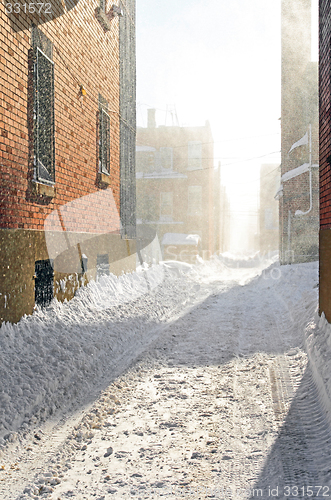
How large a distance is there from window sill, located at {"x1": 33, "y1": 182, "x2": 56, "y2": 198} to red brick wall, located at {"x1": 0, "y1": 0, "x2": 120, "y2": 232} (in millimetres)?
83

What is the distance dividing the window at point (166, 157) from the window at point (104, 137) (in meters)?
22.8

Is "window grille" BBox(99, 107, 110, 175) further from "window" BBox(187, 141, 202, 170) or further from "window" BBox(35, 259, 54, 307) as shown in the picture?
"window" BBox(187, 141, 202, 170)

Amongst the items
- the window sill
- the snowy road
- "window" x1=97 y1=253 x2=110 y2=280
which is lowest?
the snowy road

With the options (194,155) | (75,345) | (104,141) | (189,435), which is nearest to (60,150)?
(104,141)

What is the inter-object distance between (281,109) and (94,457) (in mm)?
19806

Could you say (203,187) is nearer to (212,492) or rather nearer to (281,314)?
(281,314)

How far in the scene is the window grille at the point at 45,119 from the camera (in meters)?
6.29

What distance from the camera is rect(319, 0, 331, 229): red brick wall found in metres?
5.80

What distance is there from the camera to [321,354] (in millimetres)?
4590

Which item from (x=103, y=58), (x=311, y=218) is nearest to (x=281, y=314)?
(x=103, y=58)

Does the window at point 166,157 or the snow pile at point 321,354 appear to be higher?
the window at point 166,157

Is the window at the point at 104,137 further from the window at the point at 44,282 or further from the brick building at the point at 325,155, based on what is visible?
the brick building at the point at 325,155

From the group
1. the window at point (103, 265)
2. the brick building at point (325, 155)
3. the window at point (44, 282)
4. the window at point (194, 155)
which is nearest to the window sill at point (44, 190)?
the window at point (44, 282)

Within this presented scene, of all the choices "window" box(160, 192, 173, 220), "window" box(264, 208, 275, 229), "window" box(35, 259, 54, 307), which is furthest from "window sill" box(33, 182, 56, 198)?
"window" box(264, 208, 275, 229)
